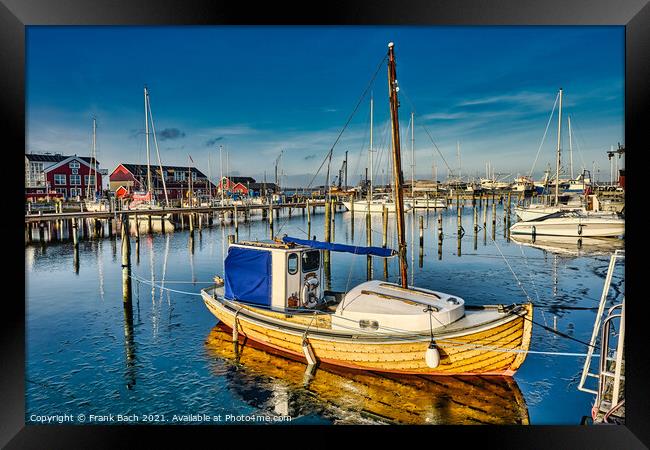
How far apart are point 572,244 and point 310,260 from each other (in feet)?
83.4

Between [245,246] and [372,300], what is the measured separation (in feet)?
12.3

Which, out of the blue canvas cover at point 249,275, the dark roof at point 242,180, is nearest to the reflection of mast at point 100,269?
the blue canvas cover at point 249,275

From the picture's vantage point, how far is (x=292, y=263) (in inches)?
394

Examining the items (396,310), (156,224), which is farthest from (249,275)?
(156,224)

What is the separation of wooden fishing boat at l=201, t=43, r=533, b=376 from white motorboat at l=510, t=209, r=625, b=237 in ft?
82.1

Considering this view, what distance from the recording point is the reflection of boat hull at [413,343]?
7.77 meters

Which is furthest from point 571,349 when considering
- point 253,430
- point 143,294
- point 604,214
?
point 604,214

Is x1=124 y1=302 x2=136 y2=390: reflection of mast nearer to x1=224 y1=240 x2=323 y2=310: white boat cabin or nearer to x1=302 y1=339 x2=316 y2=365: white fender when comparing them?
x1=224 y1=240 x2=323 y2=310: white boat cabin

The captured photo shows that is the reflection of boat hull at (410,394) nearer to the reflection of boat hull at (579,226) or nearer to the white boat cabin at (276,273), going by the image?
the white boat cabin at (276,273)

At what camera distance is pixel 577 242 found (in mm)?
28453

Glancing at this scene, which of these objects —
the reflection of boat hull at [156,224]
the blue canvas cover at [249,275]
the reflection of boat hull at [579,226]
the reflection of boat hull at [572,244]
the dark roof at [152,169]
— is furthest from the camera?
the dark roof at [152,169]

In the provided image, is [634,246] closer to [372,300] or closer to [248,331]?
[372,300]

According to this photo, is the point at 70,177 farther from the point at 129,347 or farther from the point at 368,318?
the point at 368,318
